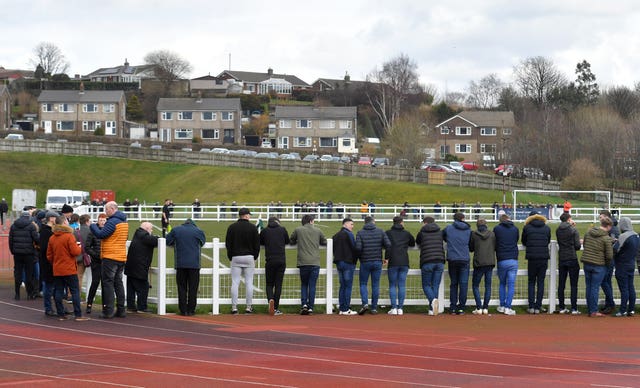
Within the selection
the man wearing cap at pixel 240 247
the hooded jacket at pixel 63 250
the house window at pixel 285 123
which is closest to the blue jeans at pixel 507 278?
the man wearing cap at pixel 240 247

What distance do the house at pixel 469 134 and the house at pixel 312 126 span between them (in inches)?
413

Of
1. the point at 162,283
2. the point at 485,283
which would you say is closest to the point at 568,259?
the point at 485,283

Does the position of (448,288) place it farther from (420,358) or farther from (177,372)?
(177,372)

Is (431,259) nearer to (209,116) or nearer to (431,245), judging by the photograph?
(431,245)

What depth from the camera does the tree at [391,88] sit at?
133750 millimetres

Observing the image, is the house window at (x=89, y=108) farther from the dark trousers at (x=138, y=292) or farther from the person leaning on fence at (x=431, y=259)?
the person leaning on fence at (x=431, y=259)

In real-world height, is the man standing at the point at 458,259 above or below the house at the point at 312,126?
below

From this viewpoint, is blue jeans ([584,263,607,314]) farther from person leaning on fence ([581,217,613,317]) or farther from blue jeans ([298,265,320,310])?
blue jeans ([298,265,320,310])

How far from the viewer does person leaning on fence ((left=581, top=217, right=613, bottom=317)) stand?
18.7 metres

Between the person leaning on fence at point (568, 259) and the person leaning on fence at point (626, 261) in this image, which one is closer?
the person leaning on fence at point (626, 261)

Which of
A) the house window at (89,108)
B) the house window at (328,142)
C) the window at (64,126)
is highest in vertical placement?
the house window at (89,108)

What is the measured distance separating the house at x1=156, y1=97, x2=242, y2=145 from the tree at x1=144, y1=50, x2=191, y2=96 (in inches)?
1229

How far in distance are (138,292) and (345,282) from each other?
365 cm

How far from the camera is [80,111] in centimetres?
12362
